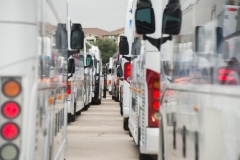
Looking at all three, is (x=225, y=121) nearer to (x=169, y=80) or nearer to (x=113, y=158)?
(x=169, y=80)

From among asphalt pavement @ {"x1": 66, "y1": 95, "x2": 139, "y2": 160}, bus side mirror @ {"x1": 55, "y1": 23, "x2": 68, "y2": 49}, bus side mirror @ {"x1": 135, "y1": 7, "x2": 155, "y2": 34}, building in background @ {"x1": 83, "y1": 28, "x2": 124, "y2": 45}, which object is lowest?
asphalt pavement @ {"x1": 66, "y1": 95, "x2": 139, "y2": 160}

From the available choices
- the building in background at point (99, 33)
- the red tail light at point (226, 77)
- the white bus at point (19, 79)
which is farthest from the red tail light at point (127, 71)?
the building in background at point (99, 33)

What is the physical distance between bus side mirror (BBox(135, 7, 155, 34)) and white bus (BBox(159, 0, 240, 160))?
3.81 ft

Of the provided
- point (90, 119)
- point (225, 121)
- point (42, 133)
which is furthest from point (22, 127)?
point (90, 119)

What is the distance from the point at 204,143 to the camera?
3688mm

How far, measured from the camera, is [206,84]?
3.75m

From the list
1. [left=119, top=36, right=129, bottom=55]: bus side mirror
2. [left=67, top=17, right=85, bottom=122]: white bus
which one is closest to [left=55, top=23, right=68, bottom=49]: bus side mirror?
[left=119, top=36, right=129, bottom=55]: bus side mirror

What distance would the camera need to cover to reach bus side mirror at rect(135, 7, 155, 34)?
6578mm

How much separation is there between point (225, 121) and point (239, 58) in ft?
1.16

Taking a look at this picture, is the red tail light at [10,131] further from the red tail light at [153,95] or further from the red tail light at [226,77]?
the red tail light at [153,95]

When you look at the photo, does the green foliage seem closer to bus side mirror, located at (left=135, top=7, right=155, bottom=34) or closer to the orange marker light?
the orange marker light

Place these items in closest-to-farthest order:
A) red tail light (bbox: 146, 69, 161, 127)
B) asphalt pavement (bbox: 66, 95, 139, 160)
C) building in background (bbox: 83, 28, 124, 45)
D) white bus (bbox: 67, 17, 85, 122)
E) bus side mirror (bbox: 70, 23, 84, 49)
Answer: red tail light (bbox: 146, 69, 161, 127) → bus side mirror (bbox: 70, 23, 84, 49) → asphalt pavement (bbox: 66, 95, 139, 160) → white bus (bbox: 67, 17, 85, 122) → building in background (bbox: 83, 28, 124, 45)

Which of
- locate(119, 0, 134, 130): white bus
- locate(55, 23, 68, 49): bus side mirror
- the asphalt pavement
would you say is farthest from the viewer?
locate(119, 0, 134, 130): white bus

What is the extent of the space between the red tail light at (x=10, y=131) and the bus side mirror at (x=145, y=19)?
2.86 metres
